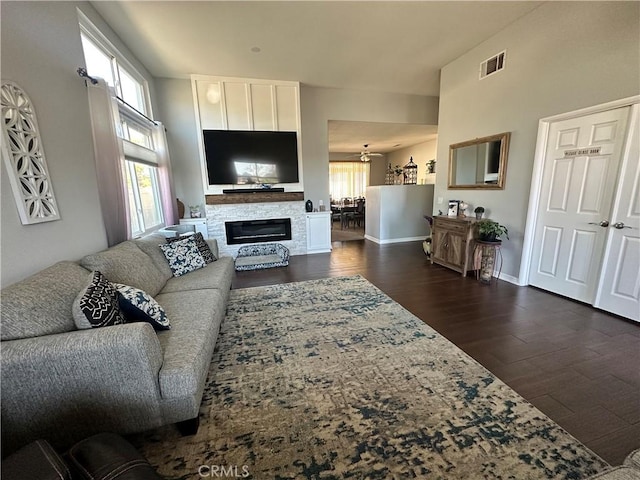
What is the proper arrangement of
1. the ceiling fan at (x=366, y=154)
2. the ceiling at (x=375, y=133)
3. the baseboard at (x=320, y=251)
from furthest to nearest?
the ceiling fan at (x=366, y=154) → the ceiling at (x=375, y=133) → the baseboard at (x=320, y=251)

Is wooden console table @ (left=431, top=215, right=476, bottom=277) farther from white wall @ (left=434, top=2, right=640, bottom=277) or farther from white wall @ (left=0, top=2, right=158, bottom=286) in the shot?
white wall @ (left=0, top=2, right=158, bottom=286)

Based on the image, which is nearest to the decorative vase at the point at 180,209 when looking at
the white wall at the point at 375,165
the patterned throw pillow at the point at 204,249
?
the patterned throw pillow at the point at 204,249

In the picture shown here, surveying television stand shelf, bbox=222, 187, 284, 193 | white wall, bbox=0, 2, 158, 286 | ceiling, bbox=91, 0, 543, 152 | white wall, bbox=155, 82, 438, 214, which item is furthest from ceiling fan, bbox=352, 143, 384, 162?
white wall, bbox=0, 2, 158, 286

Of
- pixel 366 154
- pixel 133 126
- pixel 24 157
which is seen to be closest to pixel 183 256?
pixel 24 157

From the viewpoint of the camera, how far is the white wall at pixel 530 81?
2.48m

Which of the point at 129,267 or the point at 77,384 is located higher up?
the point at 129,267

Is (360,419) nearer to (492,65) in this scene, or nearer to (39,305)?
(39,305)

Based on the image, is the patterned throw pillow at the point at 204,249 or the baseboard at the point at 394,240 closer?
the patterned throw pillow at the point at 204,249

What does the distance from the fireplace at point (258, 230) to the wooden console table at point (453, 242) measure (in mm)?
2767

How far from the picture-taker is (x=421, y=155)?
936 cm

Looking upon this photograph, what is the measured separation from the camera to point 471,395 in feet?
5.63

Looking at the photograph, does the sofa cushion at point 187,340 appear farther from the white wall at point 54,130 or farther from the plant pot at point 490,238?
the plant pot at point 490,238

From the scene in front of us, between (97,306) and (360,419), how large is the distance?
1627mm

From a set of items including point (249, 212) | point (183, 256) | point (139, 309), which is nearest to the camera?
point (139, 309)
